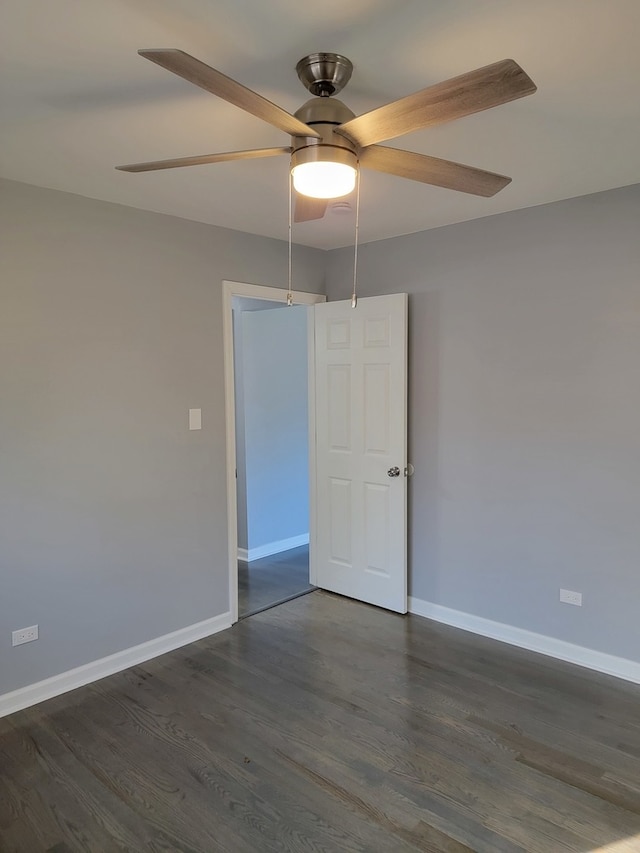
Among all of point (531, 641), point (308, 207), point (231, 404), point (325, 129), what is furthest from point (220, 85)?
point (531, 641)

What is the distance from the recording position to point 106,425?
2.92m

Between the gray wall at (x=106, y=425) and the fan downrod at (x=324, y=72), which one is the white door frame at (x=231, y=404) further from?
the fan downrod at (x=324, y=72)

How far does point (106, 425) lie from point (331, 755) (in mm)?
1914

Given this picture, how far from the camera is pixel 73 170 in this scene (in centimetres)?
242

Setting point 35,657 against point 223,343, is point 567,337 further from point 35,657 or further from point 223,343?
point 35,657

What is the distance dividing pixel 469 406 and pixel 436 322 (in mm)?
579

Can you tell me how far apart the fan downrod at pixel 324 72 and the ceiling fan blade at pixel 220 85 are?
0.26m

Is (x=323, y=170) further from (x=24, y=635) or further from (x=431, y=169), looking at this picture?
(x=24, y=635)

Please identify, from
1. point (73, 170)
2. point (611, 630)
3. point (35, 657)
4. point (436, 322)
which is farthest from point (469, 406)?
point (35, 657)

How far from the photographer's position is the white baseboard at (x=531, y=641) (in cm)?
290

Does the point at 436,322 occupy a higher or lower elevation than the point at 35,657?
higher

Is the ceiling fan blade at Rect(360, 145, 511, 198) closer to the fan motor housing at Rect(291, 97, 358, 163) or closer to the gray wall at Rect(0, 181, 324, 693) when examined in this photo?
the fan motor housing at Rect(291, 97, 358, 163)

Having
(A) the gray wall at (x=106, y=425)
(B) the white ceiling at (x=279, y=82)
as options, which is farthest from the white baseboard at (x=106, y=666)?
(B) the white ceiling at (x=279, y=82)

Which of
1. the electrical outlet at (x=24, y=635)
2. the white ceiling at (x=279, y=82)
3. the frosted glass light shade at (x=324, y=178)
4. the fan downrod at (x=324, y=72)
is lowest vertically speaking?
the electrical outlet at (x=24, y=635)
